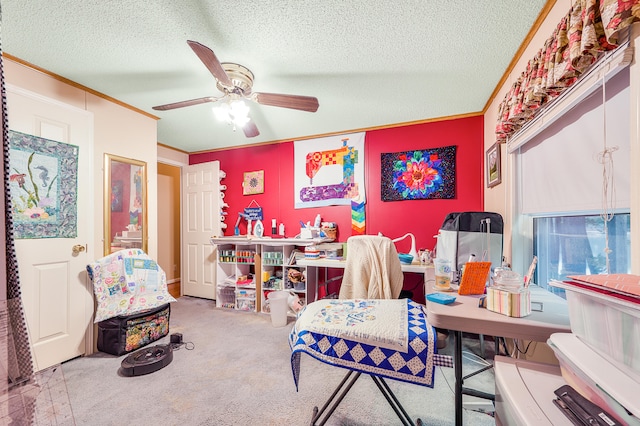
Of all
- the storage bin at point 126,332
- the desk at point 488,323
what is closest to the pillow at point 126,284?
the storage bin at point 126,332

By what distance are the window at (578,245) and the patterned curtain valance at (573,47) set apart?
2.30 ft

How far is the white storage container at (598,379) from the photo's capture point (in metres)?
0.54

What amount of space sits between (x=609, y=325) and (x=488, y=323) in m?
0.40

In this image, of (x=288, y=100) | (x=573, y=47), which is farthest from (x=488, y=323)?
(x=288, y=100)

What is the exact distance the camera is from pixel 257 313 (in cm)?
346

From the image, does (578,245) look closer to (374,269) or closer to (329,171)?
(374,269)

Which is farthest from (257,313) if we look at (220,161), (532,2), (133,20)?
(532,2)

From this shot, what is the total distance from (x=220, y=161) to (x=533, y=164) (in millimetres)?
4107

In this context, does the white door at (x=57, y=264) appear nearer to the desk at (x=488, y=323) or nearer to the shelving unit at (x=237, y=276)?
the shelving unit at (x=237, y=276)

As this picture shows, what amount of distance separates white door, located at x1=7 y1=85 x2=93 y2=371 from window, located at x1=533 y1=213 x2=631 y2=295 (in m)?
3.56

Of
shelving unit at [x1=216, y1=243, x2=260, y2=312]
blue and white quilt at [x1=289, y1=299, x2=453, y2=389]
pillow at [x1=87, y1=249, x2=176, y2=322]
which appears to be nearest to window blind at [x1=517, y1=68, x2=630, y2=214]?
blue and white quilt at [x1=289, y1=299, x2=453, y2=389]

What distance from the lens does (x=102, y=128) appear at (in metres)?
2.55

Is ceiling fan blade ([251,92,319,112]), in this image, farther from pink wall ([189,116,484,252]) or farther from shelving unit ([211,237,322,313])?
shelving unit ([211,237,322,313])

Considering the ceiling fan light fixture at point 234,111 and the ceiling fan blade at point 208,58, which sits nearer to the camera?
the ceiling fan blade at point 208,58
